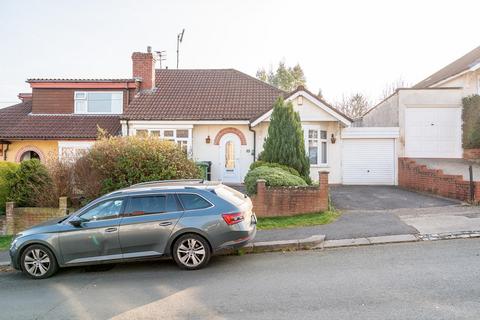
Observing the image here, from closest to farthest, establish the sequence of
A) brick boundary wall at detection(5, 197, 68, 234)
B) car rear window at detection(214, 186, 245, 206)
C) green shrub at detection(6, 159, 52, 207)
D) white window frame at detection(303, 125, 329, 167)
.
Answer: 1. car rear window at detection(214, 186, 245, 206)
2. brick boundary wall at detection(5, 197, 68, 234)
3. green shrub at detection(6, 159, 52, 207)
4. white window frame at detection(303, 125, 329, 167)

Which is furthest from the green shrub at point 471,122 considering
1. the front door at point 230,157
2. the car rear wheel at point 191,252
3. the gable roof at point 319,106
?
the car rear wheel at point 191,252

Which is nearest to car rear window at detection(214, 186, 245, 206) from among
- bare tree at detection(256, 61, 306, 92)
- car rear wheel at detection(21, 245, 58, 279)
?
car rear wheel at detection(21, 245, 58, 279)

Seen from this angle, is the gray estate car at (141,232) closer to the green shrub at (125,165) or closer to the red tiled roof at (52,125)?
the green shrub at (125,165)

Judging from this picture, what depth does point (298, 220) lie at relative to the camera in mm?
10398

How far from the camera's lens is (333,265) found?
22.4 ft

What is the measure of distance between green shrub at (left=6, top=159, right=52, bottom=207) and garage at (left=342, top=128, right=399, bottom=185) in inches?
478

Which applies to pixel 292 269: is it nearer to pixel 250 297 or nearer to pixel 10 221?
pixel 250 297

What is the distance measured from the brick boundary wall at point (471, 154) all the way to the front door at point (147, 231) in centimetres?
1510

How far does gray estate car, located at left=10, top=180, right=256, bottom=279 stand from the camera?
7039 millimetres

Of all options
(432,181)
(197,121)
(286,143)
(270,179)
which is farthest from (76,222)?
(432,181)

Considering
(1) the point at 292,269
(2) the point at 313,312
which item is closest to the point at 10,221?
(1) the point at 292,269

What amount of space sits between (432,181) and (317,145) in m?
5.21

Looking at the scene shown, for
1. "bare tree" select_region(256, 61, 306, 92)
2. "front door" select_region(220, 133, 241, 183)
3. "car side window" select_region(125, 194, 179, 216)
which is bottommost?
"car side window" select_region(125, 194, 179, 216)

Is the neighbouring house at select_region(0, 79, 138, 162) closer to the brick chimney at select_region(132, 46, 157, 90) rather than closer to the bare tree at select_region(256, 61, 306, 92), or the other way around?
the brick chimney at select_region(132, 46, 157, 90)
